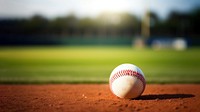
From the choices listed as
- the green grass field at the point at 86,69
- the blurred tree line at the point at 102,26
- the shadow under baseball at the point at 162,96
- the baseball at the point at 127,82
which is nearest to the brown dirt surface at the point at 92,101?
the shadow under baseball at the point at 162,96

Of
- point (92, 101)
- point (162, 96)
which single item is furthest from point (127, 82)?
→ point (162, 96)

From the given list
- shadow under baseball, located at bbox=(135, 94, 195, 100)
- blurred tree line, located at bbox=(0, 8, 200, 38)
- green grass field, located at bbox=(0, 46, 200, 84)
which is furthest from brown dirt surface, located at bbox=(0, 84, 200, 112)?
blurred tree line, located at bbox=(0, 8, 200, 38)

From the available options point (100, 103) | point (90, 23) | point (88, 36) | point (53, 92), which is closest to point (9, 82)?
point (53, 92)

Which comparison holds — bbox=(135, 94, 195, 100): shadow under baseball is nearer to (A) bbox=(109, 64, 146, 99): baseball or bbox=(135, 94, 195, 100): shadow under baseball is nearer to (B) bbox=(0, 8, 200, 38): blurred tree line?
(A) bbox=(109, 64, 146, 99): baseball

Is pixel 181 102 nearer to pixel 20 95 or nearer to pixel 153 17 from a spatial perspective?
pixel 20 95

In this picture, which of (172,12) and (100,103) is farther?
(172,12)

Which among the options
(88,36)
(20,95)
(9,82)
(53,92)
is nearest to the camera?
(20,95)

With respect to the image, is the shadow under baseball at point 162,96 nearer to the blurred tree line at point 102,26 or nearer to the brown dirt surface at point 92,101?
the brown dirt surface at point 92,101
